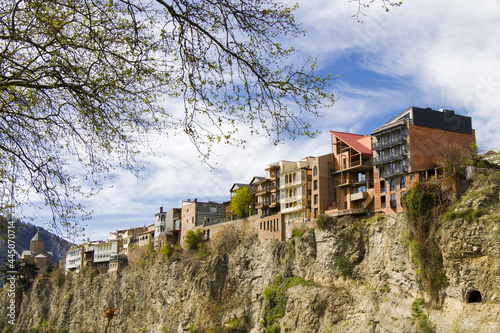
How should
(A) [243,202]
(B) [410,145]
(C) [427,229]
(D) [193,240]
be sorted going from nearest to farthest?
(C) [427,229] < (B) [410,145] < (A) [243,202] < (D) [193,240]

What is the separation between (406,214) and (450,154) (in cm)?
550

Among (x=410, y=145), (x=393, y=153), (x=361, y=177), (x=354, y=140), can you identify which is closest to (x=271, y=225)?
(x=361, y=177)

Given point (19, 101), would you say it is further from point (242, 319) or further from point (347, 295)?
point (242, 319)

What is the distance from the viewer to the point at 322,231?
4212cm

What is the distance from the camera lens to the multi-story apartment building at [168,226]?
71.8 m

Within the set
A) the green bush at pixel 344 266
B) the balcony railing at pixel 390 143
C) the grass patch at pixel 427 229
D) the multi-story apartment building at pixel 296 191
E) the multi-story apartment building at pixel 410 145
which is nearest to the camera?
the grass patch at pixel 427 229

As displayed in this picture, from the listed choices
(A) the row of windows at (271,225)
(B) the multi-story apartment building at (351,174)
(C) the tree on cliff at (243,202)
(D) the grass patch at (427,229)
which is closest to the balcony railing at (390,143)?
(B) the multi-story apartment building at (351,174)

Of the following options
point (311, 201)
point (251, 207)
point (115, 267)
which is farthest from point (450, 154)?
point (115, 267)

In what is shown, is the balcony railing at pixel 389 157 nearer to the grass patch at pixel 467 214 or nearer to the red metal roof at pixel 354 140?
the red metal roof at pixel 354 140

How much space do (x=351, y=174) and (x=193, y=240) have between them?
25.1 m

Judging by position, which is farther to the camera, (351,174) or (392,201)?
(351,174)

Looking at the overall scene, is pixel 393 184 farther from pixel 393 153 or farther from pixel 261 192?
pixel 261 192

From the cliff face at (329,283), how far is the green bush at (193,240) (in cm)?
129

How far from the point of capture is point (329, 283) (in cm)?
4000
